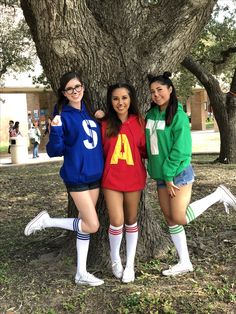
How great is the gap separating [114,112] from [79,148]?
466 millimetres

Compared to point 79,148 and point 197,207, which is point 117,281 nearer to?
point 197,207

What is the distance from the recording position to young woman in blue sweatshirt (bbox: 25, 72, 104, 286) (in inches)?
143

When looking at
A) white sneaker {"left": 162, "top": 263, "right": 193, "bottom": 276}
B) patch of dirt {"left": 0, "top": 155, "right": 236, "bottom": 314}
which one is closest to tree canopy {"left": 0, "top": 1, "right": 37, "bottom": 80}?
patch of dirt {"left": 0, "top": 155, "right": 236, "bottom": 314}

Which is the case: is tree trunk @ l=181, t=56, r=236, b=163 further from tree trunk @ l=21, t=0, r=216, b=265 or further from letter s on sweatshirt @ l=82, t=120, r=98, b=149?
letter s on sweatshirt @ l=82, t=120, r=98, b=149

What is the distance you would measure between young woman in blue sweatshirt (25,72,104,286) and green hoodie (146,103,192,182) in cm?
45

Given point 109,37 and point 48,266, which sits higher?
point 109,37

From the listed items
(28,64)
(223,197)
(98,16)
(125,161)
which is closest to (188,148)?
(125,161)

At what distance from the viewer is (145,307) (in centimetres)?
339

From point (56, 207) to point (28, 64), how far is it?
36.8 feet

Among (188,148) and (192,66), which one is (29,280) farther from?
(192,66)

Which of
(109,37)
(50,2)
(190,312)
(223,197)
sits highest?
(50,2)

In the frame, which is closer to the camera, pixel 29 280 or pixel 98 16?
pixel 29 280

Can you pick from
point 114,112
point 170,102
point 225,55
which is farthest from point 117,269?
point 225,55

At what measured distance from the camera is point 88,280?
3803 millimetres
